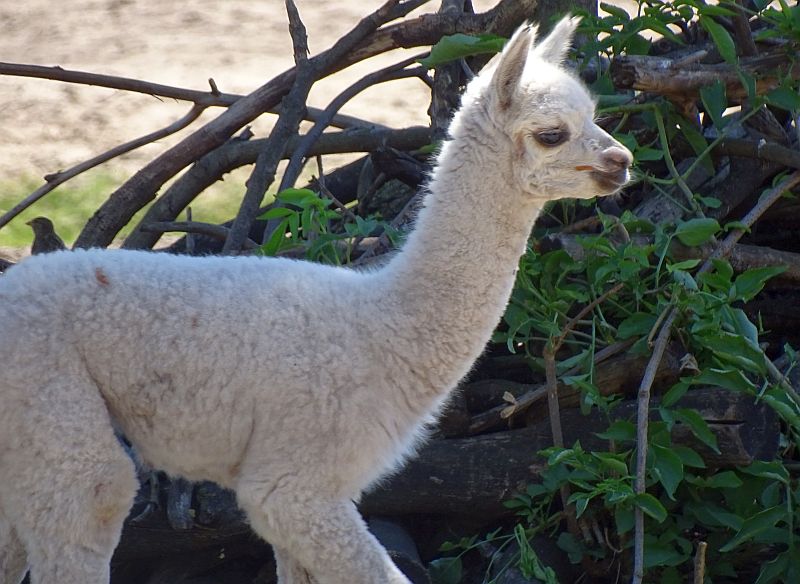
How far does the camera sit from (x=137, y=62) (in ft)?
41.6

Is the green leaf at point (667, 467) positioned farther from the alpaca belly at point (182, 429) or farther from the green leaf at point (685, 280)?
the alpaca belly at point (182, 429)

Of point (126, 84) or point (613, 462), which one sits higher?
point (126, 84)

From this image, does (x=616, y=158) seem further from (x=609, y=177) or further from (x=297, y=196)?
(x=297, y=196)

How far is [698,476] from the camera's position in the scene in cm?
491

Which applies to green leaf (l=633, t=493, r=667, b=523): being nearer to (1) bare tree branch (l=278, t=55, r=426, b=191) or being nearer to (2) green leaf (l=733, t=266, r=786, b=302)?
(2) green leaf (l=733, t=266, r=786, b=302)

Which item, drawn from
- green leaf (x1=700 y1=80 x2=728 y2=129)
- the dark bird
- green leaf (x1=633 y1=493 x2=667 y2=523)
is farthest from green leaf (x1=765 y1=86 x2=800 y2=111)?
the dark bird

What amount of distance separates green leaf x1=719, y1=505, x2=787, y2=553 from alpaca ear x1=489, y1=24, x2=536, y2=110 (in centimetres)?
175

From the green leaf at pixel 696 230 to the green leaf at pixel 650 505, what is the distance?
3.37ft

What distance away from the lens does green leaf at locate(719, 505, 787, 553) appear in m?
4.55

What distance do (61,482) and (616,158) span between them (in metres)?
1.99

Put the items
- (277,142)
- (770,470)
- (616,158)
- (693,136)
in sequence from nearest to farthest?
1. (616,158)
2. (770,470)
3. (693,136)
4. (277,142)

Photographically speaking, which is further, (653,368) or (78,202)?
(78,202)

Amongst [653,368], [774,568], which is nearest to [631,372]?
[653,368]

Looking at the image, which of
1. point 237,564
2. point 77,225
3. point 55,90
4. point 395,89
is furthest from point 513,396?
point 55,90
